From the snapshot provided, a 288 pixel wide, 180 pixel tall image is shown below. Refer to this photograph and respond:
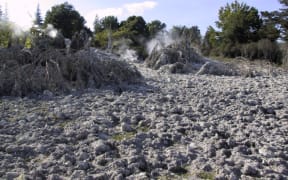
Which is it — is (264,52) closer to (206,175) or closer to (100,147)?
(100,147)

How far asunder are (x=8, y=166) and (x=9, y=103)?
2.38m

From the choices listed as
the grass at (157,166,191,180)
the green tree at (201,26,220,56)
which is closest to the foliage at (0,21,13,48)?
the grass at (157,166,191,180)

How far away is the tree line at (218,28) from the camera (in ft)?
73.5

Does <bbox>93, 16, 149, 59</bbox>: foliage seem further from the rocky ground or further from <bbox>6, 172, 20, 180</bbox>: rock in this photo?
<bbox>6, 172, 20, 180</bbox>: rock

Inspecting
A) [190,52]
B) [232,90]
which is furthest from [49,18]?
[232,90]

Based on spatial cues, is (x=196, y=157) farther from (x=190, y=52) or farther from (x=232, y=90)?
(x=190, y=52)

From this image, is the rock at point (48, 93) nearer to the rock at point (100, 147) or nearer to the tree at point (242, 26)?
the rock at point (100, 147)

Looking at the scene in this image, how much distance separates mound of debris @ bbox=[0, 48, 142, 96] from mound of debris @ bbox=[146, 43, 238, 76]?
11.3ft

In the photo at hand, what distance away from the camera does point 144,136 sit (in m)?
4.08

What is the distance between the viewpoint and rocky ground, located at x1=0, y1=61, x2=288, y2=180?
10.8ft

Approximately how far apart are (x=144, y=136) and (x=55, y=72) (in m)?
3.19

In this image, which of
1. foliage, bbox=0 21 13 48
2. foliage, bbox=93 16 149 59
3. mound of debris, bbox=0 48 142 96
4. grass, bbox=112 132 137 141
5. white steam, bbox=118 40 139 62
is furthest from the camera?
foliage, bbox=93 16 149 59

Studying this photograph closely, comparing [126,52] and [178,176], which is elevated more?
[126,52]

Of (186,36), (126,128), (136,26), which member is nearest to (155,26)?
(136,26)
